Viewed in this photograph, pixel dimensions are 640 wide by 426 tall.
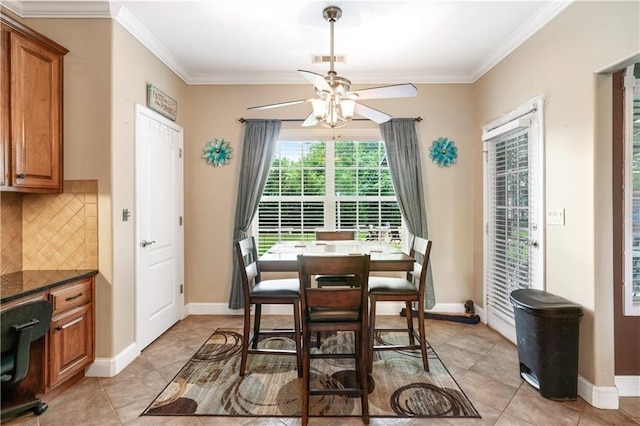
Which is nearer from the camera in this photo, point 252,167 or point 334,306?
point 334,306

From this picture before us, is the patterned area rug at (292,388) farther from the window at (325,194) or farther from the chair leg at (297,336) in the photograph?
the window at (325,194)

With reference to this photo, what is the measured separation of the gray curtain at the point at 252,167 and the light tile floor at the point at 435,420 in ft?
4.31

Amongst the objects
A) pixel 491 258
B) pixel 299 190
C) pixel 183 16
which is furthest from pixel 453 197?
pixel 183 16

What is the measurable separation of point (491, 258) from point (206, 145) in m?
3.52

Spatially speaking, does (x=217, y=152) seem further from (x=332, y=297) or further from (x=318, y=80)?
(x=332, y=297)

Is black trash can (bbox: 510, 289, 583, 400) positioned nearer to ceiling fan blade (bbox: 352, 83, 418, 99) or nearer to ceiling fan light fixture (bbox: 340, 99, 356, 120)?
ceiling fan blade (bbox: 352, 83, 418, 99)

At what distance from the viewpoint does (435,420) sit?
1.98 metres

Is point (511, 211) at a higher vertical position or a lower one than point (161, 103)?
lower

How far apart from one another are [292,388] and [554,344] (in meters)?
1.82

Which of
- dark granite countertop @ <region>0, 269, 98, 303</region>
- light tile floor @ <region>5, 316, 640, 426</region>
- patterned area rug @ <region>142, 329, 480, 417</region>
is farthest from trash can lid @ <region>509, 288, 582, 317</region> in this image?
dark granite countertop @ <region>0, 269, 98, 303</region>

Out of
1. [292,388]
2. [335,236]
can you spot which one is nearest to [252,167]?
[335,236]

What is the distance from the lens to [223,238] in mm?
3898

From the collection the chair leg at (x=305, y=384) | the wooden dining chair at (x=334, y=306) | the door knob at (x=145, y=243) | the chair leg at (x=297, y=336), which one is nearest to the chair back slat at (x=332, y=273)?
the wooden dining chair at (x=334, y=306)

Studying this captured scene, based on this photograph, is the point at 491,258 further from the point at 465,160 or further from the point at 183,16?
the point at 183,16
